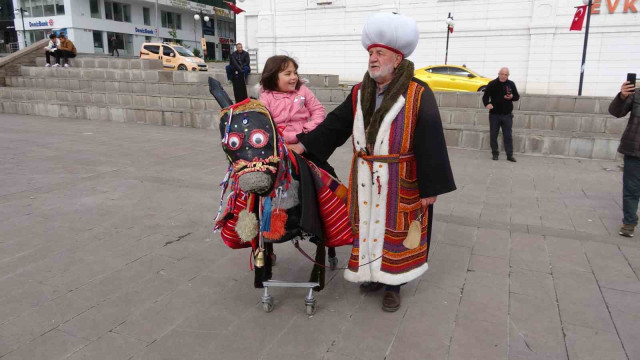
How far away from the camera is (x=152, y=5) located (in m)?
45.3

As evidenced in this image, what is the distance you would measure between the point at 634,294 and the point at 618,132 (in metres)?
7.04

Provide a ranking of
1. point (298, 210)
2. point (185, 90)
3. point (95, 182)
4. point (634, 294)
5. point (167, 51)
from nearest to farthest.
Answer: point (298, 210)
point (634, 294)
point (95, 182)
point (185, 90)
point (167, 51)

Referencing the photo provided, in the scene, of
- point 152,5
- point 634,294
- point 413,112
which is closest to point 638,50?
point 634,294

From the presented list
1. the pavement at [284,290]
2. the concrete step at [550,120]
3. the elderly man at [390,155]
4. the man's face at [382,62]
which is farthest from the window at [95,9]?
the man's face at [382,62]

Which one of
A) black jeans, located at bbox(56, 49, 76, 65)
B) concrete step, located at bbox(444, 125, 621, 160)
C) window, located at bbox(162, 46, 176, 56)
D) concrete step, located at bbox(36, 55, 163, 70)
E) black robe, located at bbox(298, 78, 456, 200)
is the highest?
window, located at bbox(162, 46, 176, 56)

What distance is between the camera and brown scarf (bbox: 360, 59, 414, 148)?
104 inches

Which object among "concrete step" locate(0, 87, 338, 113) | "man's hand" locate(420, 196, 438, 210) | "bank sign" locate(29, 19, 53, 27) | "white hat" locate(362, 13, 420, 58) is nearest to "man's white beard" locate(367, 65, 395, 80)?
"white hat" locate(362, 13, 420, 58)

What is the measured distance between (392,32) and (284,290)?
77.7 inches

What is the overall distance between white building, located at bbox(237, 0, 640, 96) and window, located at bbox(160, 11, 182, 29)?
98.8 feet

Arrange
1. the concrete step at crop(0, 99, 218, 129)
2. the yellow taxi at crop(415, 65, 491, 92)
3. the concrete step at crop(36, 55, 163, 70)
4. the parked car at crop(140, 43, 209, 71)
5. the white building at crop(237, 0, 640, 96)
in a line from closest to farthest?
Result: the concrete step at crop(0, 99, 218, 129)
the yellow taxi at crop(415, 65, 491, 92)
the white building at crop(237, 0, 640, 96)
the concrete step at crop(36, 55, 163, 70)
the parked car at crop(140, 43, 209, 71)

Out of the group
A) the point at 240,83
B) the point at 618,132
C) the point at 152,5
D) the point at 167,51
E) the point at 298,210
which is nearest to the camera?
the point at 240,83

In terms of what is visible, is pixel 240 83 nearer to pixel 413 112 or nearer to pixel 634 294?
pixel 413 112

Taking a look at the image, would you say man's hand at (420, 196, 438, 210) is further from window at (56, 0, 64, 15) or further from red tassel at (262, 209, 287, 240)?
window at (56, 0, 64, 15)

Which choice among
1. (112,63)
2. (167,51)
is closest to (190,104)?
(112,63)
